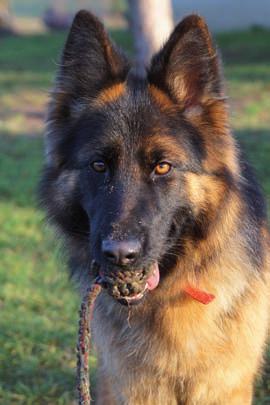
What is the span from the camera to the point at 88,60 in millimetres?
3660

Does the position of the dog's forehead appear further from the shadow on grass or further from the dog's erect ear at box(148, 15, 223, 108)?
the shadow on grass

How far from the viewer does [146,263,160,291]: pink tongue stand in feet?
11.1

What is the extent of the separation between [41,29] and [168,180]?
37.1m

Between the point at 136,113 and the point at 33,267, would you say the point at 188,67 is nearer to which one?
the point at 136,113

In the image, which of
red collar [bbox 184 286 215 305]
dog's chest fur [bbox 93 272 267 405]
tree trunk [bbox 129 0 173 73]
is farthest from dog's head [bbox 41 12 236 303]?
tree trunk [bbox 129 0 173 73]

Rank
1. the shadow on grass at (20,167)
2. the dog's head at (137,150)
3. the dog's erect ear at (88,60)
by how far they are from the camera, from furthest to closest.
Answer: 1. the shadow on grass at (20,167)
2. the dog's erect ear at (88,60)
3. the dog's head at (137,150)

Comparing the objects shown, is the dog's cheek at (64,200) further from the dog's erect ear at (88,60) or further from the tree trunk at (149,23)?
the tree trunk at (149,23)

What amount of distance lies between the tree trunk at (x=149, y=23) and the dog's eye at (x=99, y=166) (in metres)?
8.81

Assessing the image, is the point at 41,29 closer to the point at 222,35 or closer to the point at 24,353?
the point at 222,35

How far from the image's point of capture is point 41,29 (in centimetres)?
3875

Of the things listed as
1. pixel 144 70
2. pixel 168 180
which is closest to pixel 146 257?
pixel 168 180

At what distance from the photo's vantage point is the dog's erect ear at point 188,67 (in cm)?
345

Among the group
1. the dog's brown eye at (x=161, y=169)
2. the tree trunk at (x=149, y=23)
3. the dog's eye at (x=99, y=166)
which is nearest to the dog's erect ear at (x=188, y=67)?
the dog's brown eye at (x=161, y=169)

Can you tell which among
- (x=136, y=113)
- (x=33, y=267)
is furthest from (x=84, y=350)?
(x=33, y=267)
